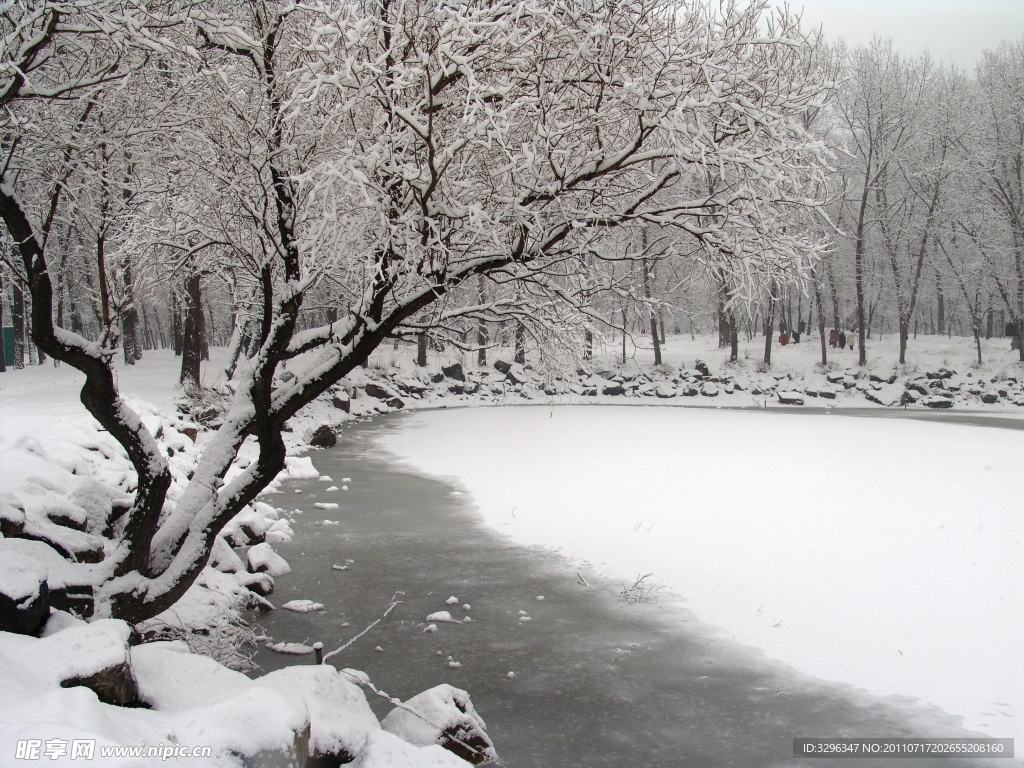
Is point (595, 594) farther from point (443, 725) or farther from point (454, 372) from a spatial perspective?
point (454, 372)

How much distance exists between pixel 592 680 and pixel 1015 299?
35256 millimetres

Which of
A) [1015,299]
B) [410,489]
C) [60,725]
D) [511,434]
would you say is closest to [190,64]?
[60,725]

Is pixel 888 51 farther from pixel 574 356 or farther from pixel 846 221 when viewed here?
pixel 574 356

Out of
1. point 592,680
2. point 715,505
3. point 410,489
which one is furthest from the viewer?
point 410,489

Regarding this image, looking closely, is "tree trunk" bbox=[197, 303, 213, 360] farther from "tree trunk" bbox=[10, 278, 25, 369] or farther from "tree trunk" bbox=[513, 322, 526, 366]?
"tree trunk" bbox=[513, 322, 526, 366]

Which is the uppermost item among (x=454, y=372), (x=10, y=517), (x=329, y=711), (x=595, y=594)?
(x=454, y=372)

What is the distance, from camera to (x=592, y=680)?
6.62 metres

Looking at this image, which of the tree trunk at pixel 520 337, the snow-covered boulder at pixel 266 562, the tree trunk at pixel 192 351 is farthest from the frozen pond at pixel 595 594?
the tree trunk at pixel 192 351

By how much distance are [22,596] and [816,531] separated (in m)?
A: 10.1

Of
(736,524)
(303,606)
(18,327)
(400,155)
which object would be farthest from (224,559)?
(18,327)

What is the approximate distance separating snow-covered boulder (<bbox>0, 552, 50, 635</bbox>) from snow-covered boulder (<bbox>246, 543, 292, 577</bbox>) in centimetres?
432

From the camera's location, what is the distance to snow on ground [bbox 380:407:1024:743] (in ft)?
23.0

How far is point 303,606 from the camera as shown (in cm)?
827

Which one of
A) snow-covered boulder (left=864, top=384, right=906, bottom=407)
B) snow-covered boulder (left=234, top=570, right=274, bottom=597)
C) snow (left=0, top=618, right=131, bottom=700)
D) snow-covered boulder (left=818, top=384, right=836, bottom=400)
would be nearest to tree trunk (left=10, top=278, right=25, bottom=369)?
snow-covered boulder (left=234, top=570, right=274, bottom=597)
